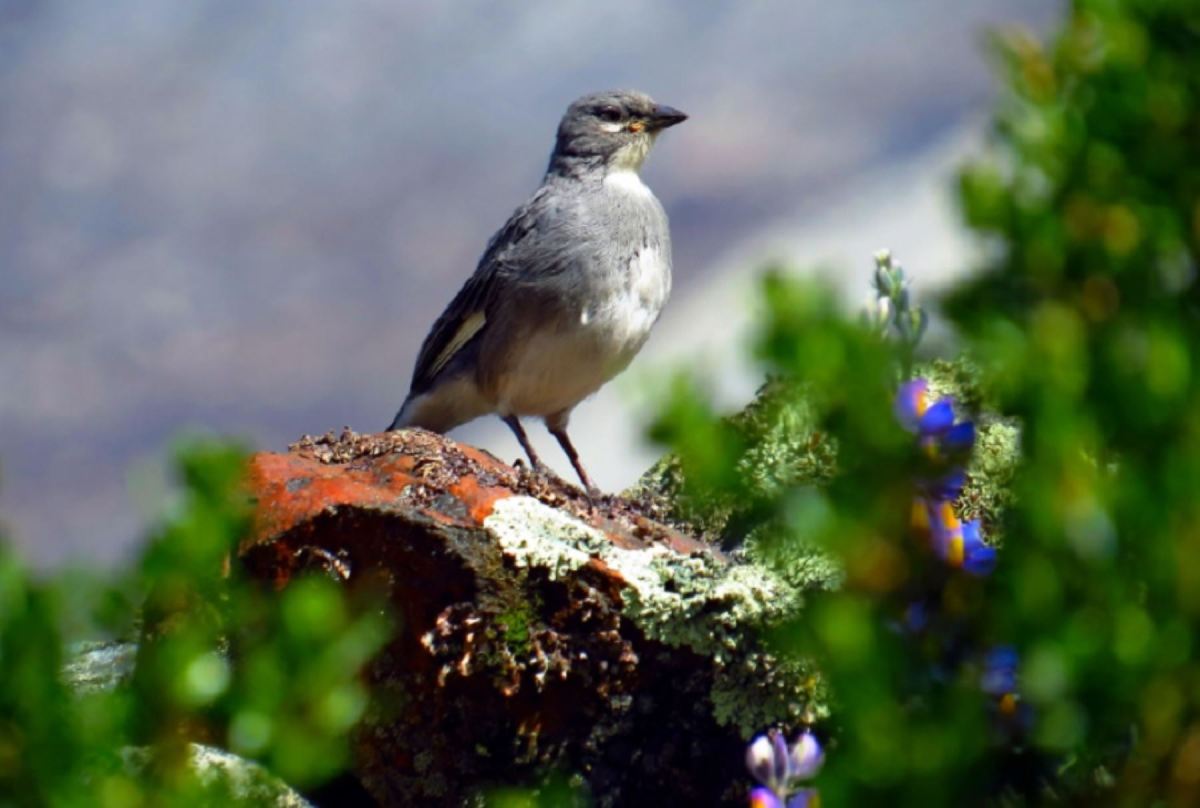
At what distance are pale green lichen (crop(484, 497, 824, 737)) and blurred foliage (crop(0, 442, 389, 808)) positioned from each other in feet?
6.02

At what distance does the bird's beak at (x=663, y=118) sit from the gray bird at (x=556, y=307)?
21 cm

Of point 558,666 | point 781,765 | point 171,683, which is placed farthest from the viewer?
point 558,666

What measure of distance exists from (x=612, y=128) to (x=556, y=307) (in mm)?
1292

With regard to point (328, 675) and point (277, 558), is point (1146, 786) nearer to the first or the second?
point (328, 675)

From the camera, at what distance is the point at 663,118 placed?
313 inches

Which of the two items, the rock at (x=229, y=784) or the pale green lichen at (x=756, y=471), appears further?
the pale green lichen at (x=756, y=471)

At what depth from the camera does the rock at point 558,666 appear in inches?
135

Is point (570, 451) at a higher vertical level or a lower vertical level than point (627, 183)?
lower

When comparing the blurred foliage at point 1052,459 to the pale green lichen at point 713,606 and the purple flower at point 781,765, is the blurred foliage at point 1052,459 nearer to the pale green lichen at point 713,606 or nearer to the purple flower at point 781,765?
the purple flower at point 781,765

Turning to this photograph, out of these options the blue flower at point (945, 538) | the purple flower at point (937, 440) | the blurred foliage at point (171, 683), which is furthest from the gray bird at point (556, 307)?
the blurred foliage at point (171, 683)

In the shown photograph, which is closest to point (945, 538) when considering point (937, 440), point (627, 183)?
point (937, 440)

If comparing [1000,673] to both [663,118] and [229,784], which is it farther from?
[663,118]

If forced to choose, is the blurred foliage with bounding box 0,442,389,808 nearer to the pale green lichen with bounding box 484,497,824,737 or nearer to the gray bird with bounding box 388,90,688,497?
the pale green lichen with bounding box 484,497,824,737

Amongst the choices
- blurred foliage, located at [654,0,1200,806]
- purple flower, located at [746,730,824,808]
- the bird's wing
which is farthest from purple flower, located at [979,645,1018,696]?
the bird's wing
